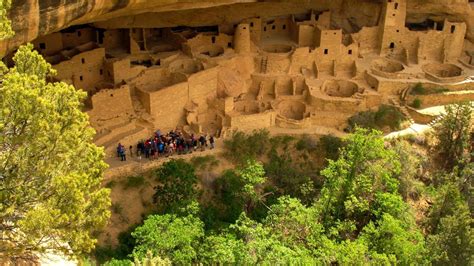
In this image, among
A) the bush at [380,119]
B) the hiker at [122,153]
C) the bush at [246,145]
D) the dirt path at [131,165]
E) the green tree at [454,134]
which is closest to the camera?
the dirt path at [131,165]

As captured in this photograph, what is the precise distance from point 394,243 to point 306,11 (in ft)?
37.9

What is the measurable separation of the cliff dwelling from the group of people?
38 cm

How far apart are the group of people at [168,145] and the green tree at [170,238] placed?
3043 millimetres

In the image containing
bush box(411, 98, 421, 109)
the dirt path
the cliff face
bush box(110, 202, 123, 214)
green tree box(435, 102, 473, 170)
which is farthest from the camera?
bush box(411, 98, 421, 109)

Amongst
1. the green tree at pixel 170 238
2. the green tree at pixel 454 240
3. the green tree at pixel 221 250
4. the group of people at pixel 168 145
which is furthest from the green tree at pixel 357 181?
the group of people at pixel 168 145

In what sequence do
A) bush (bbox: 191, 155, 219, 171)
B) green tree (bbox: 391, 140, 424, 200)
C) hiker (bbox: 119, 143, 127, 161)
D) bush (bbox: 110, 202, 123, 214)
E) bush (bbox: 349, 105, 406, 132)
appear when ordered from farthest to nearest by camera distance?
bush (bbox: 349, 105, 406, 132) < green tree (bbox: 391, 140, 424, 200) < bush (bbox: 191, 155, 219, 171) < hiker (bbox: 119, 143, 127, 161) < bush (bbox: 110, 202, 123, 214)

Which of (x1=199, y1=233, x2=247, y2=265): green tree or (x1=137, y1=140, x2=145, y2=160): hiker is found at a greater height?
(x1=137, y1=140, x2=145, y2=160): hiker

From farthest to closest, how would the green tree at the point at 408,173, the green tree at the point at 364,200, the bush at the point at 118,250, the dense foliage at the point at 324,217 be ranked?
1. the green tree at the point at 408,173
2. the green tree at the point at 364,200
3. the bush at the point at 118,250
4. the dense foliage at the point at 324,217

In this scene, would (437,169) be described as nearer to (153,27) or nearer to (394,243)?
(394,243)

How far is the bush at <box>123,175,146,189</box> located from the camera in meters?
16.5

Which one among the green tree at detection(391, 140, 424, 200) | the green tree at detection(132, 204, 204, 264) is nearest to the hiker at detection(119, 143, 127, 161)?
the green tree at detection(132, 204, 204, 264)

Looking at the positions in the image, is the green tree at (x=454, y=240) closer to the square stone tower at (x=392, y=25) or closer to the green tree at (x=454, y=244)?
the green tree at (x=454, y=244)

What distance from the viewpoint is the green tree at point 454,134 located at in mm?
19188

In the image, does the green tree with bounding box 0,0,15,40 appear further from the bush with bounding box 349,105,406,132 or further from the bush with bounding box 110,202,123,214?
the bush with bounding box 349,105,406,132
